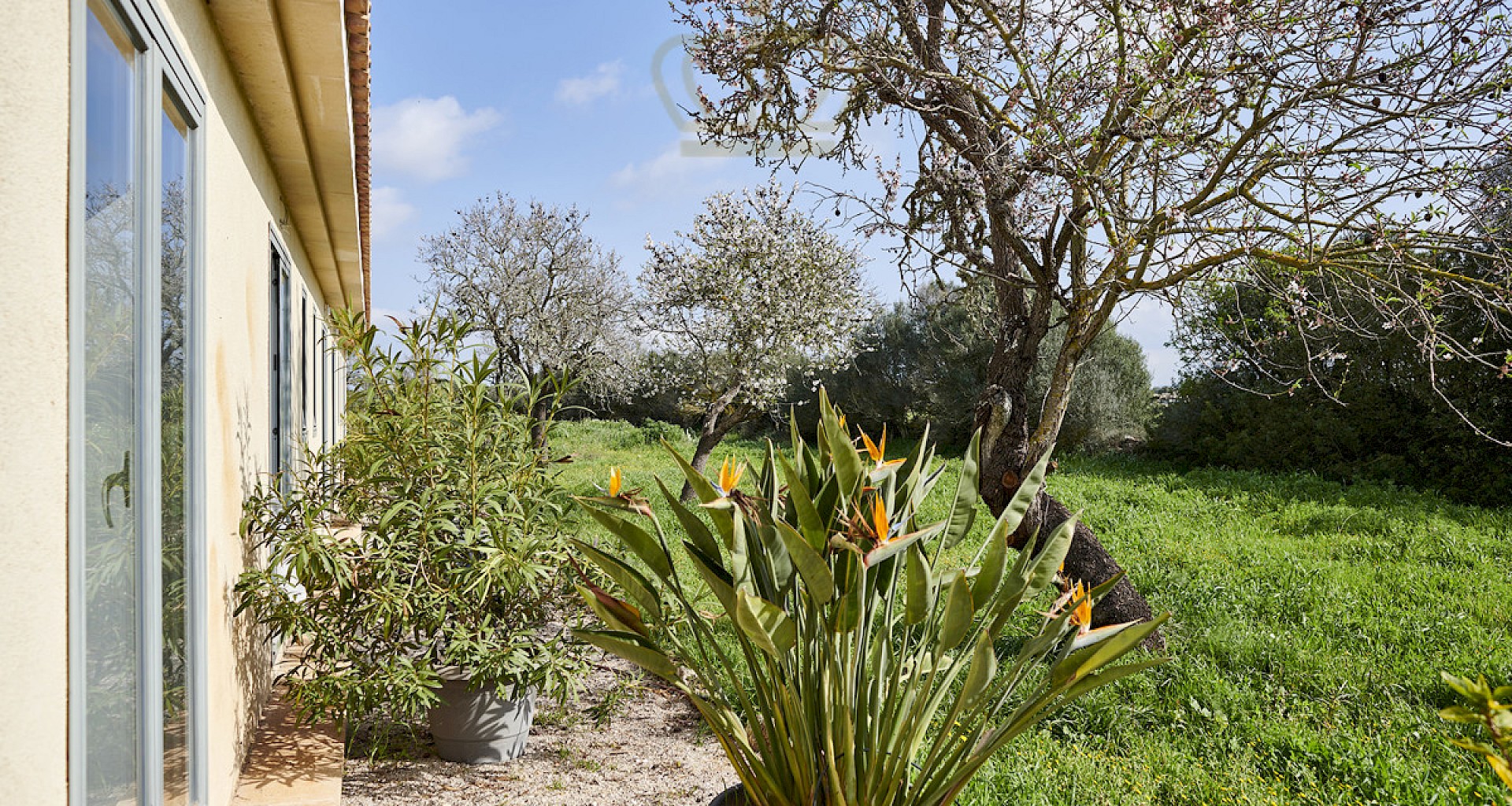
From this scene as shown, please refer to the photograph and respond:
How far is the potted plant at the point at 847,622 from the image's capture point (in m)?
2.20

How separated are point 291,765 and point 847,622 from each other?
8.11ft

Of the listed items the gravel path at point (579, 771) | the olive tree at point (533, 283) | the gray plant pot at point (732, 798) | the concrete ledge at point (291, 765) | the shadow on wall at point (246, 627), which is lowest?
the gravel path at point (579, 771)

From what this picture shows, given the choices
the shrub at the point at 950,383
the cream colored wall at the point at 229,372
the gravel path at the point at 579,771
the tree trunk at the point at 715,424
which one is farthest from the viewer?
the shrub at the point at 950,383

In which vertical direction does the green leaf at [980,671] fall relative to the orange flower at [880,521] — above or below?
below

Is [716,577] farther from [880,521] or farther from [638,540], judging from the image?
[880,521]

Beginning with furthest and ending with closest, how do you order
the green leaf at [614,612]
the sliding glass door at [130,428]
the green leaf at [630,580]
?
the green leaf at [614,612]
the green leaf at [630,580]
the sliding glass door at [130,428]

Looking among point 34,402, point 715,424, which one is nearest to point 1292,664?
point 34,402

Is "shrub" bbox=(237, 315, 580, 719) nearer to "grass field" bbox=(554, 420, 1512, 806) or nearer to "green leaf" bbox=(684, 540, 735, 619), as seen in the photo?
"grass field" bbox=(554, 420, 1512, 806)

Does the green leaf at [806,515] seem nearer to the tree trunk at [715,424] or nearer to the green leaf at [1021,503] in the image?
the green leaf at [1021,503]

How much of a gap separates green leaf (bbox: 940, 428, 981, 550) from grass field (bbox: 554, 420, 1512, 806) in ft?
4.08

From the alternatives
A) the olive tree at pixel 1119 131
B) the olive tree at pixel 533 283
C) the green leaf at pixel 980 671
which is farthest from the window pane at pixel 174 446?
the olive tree at pixel 533 283

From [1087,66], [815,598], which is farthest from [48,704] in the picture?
[1087,66]

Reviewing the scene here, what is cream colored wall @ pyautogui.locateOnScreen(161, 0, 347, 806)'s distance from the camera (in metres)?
2.74

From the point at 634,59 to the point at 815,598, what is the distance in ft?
15.3
